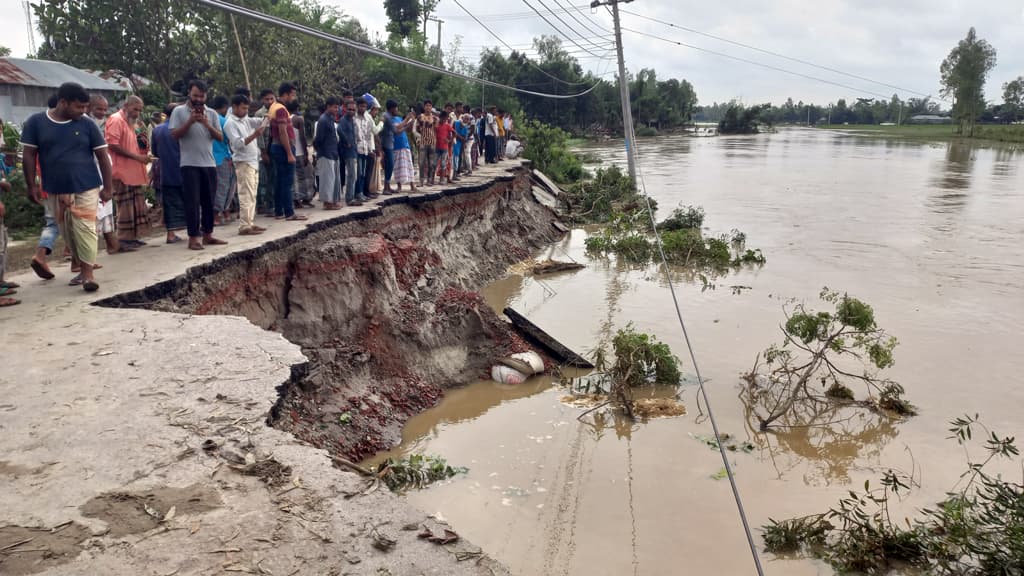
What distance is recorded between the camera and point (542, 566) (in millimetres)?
4172

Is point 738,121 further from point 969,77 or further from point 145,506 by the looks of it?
point 145,506

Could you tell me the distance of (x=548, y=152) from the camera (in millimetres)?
23281

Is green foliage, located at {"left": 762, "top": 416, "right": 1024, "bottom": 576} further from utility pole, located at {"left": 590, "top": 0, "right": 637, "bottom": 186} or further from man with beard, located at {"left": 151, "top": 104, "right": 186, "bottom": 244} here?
utility pole, located at {"left": 590, "top": 0, "right": 637, "bottom": 186}

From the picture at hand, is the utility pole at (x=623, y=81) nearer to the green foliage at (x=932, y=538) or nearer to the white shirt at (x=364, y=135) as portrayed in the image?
the white shirt at (x=364, y=135)

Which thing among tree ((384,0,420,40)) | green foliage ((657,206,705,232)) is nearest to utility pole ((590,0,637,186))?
green foliage ((657,206,705,232))

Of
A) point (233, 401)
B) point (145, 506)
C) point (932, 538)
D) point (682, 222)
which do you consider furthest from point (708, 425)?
point (682, 222)

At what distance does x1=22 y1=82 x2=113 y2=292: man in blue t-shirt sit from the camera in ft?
17.1

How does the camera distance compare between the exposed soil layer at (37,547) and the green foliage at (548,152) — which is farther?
the green foliage at (548,152)

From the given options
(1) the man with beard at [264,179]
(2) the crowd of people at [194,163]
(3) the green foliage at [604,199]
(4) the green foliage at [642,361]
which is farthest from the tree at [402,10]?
(4) the green foliage at [642,361]

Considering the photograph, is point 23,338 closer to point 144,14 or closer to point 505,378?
point 505,378

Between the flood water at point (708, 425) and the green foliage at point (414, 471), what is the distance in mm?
115

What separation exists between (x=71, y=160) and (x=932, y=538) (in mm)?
6719

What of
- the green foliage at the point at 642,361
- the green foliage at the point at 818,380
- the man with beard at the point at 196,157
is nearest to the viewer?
the man with beard at the point at 196,157

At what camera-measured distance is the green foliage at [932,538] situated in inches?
148
